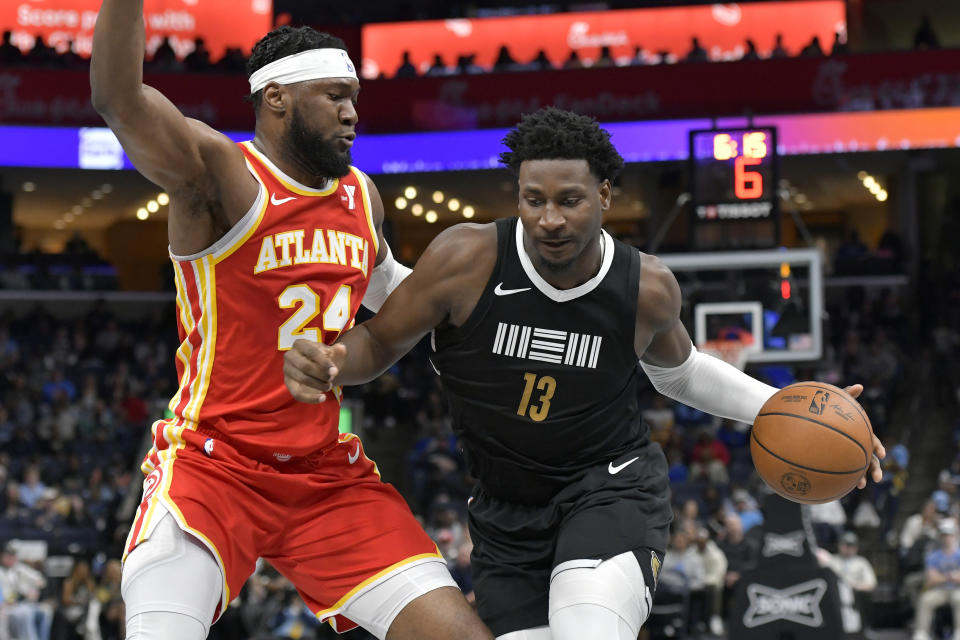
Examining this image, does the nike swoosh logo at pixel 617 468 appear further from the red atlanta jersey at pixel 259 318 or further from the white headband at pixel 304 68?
the white headband at pixel 304 68

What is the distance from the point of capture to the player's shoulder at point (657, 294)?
368 cm

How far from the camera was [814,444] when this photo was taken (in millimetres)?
3729

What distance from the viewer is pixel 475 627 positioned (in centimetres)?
357

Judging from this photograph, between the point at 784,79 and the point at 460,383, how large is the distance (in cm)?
1391

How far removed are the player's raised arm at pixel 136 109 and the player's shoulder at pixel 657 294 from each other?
4.29 feet

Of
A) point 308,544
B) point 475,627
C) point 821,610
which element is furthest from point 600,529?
point 821,610

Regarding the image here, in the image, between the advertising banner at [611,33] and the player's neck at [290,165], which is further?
the advertising banner at [611,33]

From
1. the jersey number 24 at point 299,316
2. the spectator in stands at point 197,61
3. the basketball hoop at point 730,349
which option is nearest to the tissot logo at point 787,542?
the basketball hoop at point 730,349

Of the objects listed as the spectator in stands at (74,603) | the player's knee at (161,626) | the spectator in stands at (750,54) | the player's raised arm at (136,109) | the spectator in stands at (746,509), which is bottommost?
the spectator in stands at (74,603)

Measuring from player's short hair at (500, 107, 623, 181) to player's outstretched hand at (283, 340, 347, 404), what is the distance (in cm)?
83

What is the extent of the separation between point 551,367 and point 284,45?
1285 mm

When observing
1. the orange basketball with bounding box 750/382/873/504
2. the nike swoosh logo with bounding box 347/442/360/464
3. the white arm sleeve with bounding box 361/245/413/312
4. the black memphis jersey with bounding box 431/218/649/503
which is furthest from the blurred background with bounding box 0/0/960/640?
the nike swoosh logo with bounding box 347/442/360/464

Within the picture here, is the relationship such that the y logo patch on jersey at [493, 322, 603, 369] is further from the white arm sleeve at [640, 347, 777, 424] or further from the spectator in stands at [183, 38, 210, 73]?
the spectator in stands at [183, 38, 210, 73]

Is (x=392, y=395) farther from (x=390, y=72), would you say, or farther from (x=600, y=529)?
(x=600, y=529)
